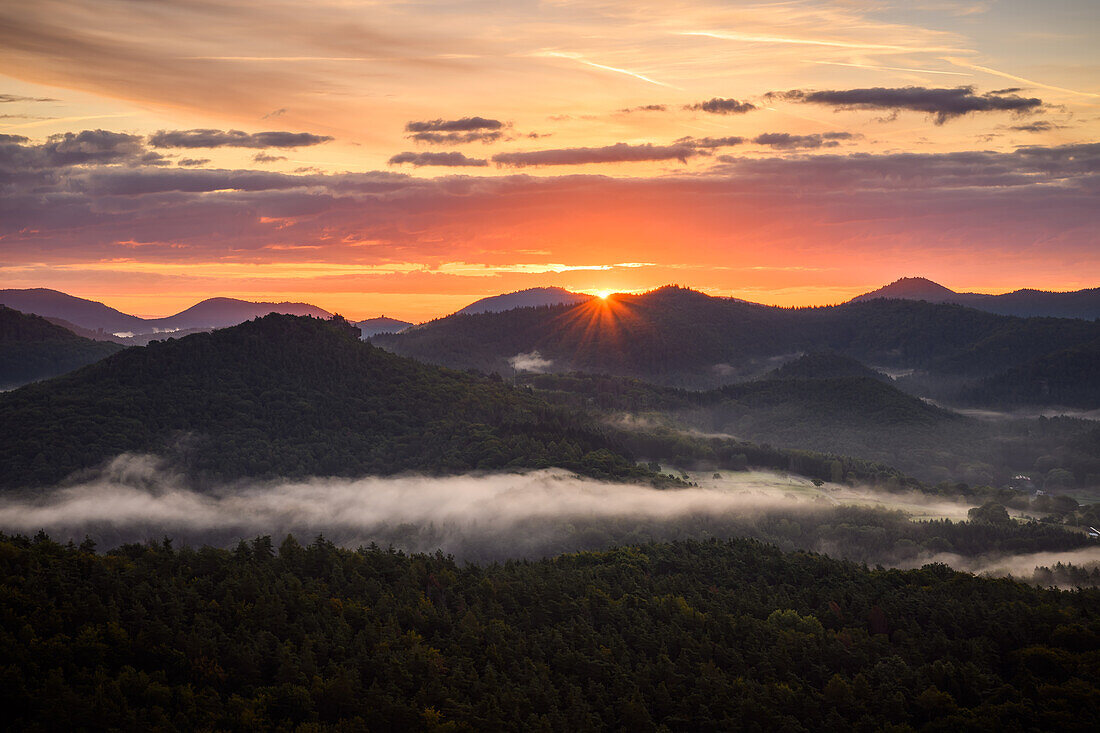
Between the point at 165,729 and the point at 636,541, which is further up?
the point at 165,729

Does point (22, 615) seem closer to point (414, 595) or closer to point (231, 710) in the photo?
point (231, 710)

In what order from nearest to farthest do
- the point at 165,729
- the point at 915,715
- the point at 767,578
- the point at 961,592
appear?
the point at 165,729, the point at 915,715, the point at 961,592, the point at 767,578

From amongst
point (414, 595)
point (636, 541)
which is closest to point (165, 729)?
point (414, 595)

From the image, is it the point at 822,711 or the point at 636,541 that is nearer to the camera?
the point at 822,711

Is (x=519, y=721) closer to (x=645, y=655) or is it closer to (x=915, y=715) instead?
(x=645, y=655)

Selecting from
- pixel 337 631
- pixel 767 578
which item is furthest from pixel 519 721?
pixel 767 578

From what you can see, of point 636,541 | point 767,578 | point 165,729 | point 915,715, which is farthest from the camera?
point 636,541

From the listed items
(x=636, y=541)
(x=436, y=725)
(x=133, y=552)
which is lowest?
(x=636, y=541)
